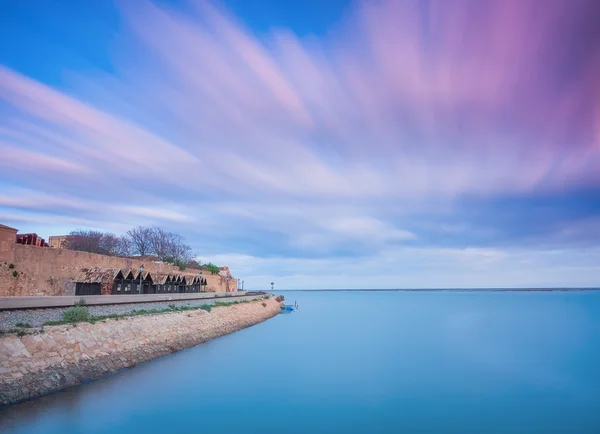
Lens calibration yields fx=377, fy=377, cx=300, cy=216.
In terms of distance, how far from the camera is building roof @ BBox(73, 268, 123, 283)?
27905mm

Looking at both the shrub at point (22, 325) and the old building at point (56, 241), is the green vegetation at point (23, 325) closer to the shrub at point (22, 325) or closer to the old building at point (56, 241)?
the shrub at point (22, 325)

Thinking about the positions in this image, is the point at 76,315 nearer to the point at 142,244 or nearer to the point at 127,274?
the point at 127,274

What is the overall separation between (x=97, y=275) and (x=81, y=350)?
16.7m

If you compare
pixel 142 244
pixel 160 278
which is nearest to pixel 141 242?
pixel 142 244

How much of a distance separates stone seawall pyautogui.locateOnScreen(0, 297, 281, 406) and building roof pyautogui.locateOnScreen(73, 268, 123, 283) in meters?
8.83

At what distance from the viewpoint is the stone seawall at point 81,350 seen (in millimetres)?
11078

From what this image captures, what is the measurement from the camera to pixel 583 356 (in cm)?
2392

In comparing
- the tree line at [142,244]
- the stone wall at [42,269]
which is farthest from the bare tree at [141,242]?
the stone wall at [42,269]

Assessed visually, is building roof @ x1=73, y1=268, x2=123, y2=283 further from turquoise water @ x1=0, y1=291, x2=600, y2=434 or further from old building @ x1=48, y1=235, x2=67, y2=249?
old building @ x1=48, y1=235, x2=67, y2=249

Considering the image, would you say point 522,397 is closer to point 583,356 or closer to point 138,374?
point 583,356

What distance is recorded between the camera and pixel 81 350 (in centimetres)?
1394

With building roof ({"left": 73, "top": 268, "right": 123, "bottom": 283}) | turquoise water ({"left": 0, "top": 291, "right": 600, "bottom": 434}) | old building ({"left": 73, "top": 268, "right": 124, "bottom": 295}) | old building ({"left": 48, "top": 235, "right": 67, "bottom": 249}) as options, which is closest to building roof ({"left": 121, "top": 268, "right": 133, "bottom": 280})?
old building ({"left": 73, "top": 268, "right": 124, "bottom": 295})

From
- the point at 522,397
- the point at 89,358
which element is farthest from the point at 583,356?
the point at 89,358

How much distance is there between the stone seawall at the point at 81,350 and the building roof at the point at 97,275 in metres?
8.83
